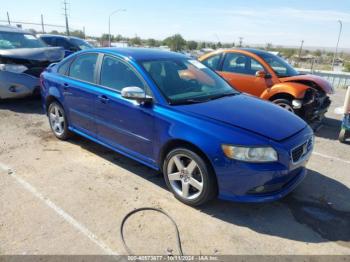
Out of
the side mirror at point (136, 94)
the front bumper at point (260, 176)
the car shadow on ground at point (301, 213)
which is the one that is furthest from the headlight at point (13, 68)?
the front bumper at point (260, 176)

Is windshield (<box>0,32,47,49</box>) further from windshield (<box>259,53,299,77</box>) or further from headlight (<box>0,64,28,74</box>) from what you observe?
windshield (<box>259,53,299,77</box>)

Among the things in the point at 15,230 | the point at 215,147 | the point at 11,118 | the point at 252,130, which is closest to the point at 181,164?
the point at 215,147

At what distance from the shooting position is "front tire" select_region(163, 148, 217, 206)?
335 cm

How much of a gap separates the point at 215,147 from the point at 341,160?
3.17 m

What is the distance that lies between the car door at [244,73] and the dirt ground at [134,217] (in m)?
2.53

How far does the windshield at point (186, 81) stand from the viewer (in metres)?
3.90

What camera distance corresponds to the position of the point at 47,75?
552 centimetres

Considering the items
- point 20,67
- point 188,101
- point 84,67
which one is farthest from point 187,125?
point 20,67

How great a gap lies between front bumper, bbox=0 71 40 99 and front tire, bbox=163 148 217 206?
511cm

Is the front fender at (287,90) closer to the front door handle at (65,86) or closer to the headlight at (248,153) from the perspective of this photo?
the headlight at (248,153)

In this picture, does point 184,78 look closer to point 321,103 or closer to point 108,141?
point 108,141

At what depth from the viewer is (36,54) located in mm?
7707

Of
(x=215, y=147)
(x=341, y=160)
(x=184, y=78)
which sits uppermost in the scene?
(x=184, y=78)

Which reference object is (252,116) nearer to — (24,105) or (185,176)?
(185,176)
